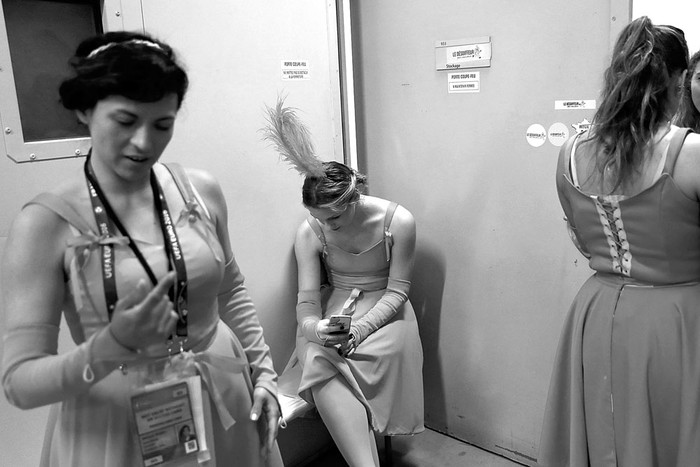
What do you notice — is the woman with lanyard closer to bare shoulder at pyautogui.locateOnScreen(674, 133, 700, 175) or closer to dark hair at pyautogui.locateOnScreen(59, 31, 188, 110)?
dark hair at pyautogui.locateOnScreen(59, 31, 188, 110)

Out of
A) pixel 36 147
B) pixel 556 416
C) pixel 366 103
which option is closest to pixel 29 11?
pixel 36 147

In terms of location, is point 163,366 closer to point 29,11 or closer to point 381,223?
point 29,11

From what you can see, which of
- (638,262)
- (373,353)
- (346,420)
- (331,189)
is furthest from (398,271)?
(638,262)

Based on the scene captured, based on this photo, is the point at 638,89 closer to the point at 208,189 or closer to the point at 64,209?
the point at 208,189

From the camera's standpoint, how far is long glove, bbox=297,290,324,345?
223 centimetres

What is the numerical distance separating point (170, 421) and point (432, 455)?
1776 millimetres

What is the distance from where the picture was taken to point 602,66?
2061 mm

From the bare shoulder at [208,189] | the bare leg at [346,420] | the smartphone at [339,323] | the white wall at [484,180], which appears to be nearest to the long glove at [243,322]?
the bare shoulder at [208,189]

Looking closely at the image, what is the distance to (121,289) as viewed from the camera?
3.42 ft

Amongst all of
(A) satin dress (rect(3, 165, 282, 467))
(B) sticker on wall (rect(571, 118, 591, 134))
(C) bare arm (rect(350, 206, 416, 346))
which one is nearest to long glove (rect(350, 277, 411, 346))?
(C) bare arm (rect(350, 206, 416, 346))

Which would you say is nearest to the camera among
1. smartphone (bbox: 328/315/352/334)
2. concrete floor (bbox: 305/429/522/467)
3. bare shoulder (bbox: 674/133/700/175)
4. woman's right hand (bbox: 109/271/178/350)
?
woman's right hand (bbox: 109/271/178/350)

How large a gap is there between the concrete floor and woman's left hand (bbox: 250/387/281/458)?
141 centimetres

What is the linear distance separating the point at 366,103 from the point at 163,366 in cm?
186

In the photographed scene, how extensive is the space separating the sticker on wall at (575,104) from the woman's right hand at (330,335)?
1.05 meters
